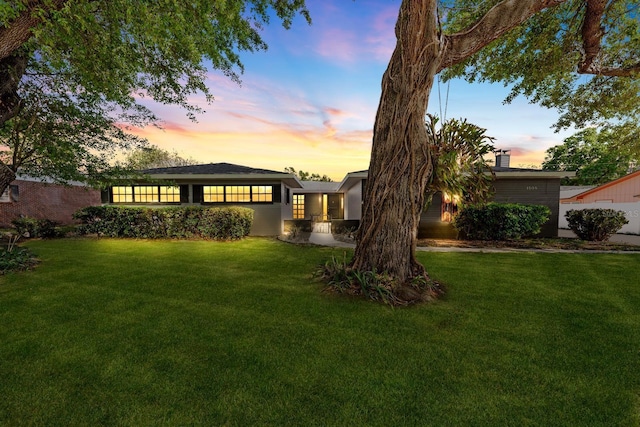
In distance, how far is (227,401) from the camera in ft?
7.01

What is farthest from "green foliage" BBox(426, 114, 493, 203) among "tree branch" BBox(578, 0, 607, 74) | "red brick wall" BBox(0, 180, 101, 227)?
"red brick wall" BBox(0, 180, 101, 227)

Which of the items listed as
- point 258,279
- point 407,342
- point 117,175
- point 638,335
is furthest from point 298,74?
point 638,335

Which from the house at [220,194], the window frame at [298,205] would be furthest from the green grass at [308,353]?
the window frame at [298,205]

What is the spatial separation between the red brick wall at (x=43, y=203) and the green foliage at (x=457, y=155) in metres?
16.8

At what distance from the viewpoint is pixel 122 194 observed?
1266 centimetres

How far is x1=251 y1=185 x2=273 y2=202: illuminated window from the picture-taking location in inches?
514

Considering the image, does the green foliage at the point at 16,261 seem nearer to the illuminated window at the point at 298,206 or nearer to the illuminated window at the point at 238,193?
the illuminated window at the point at 238,193

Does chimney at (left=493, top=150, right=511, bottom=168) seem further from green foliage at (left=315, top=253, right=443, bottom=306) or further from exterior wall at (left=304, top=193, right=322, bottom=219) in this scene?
green foliage at (left=315, top=253, right=443, bottom=306)

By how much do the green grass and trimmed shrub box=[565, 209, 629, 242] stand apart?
20.5 ft

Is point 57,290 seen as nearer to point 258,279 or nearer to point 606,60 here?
point 258,279

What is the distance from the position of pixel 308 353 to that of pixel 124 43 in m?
6.83

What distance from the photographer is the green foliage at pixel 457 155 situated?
203 inches

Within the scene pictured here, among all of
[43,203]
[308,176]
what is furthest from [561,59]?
[308,176]

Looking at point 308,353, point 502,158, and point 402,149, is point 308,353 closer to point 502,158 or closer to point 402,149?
point 402,149
